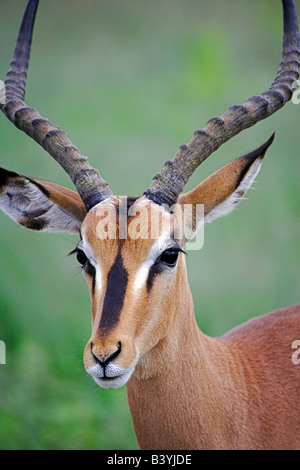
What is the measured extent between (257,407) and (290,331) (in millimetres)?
725

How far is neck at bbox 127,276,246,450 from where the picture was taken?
407 cm

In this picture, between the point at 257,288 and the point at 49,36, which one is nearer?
the point at 257,288

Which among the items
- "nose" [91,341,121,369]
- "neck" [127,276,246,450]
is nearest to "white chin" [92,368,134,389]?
"nose" [91,341,121,369]

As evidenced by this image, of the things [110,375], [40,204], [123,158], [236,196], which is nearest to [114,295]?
[110,375]

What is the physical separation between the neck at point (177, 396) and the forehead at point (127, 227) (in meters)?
0.53

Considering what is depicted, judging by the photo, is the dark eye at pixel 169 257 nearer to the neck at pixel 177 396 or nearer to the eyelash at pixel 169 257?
the eyelash at pixel 169 257

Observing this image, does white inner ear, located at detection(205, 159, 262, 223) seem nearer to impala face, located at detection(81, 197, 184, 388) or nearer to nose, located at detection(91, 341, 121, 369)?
impala face, located at detection(81, 197, 184, 388)

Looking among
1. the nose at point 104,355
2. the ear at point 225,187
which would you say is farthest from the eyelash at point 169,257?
the nose at point 104,355

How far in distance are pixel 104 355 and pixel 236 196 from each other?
4.96 feet

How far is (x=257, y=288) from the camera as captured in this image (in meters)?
Answer: 9.51

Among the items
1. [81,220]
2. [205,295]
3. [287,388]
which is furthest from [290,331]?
[205,295]

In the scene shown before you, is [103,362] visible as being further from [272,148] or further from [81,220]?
[272,148]

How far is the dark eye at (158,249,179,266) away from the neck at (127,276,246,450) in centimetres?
36

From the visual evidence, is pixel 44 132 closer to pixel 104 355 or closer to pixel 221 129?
pixel 221 129
